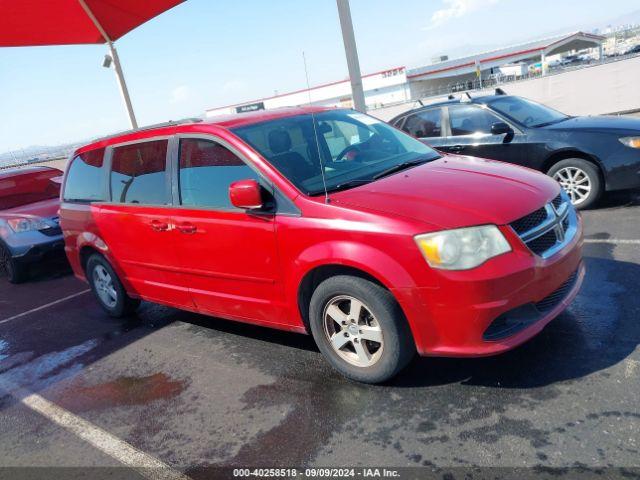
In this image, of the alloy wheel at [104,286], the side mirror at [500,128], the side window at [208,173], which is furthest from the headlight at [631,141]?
the alloy wheel at [104,286]

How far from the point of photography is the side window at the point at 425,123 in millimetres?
7230

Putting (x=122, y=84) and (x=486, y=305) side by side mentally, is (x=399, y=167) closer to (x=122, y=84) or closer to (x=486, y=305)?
(x=486, y=305)

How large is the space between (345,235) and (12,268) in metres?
7.07

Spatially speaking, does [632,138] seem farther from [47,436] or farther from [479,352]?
[47,436]

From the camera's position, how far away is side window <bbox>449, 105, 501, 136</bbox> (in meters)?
6.79

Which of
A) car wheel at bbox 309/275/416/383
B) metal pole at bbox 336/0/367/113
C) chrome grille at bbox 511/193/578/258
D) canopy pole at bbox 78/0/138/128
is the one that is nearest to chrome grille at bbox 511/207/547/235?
chrome grille at bbox 511/193/578/258

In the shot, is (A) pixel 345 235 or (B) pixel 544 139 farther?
(B) pixel 544 139

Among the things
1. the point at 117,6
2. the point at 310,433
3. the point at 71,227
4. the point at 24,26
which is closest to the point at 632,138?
the point at 310,433

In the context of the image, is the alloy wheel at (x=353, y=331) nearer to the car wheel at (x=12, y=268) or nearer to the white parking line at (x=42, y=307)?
the white parking line at (x=42, y=307)

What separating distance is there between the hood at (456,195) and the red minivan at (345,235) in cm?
1

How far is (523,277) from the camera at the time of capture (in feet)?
9.06

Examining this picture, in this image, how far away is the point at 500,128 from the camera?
6477mm

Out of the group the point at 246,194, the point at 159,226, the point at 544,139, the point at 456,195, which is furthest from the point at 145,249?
the point at 544,139

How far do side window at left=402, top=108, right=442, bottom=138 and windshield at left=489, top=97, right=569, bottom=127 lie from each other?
0.75 meters
